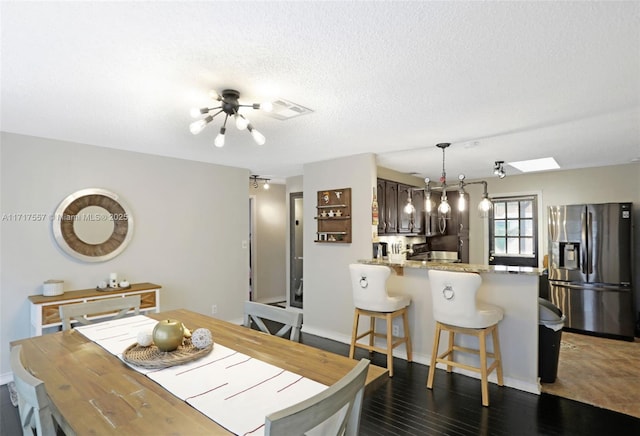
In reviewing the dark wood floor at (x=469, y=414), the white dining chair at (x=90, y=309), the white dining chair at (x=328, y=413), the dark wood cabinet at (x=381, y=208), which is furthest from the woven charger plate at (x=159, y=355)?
the dark wood cabinet at (x=381, y=208)

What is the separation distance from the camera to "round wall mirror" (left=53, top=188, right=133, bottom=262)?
356 cm

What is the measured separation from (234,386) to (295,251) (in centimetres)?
466

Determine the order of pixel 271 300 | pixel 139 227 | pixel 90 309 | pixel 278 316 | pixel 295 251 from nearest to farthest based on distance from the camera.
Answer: pixel 278 316 < pixel 90 309 < pixel 139 227 < pixel 295 251 < pixel 271 300

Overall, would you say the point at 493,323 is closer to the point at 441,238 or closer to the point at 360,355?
the point at 360,355

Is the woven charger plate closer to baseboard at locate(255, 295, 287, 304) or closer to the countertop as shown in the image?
the countertop

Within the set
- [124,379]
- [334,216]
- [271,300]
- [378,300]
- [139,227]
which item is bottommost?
[271,300]

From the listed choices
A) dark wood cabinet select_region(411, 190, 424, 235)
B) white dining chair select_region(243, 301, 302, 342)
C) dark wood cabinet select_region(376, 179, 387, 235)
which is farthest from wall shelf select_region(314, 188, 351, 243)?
white dining chair select_region(243, 301, 302, 342)

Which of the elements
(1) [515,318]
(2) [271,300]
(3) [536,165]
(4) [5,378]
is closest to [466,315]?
(1) [515,318]

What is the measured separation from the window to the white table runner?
5.67 m

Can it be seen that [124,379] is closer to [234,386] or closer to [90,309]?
[234,386]

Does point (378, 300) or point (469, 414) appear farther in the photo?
point (378, 300)

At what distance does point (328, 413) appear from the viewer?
101cm

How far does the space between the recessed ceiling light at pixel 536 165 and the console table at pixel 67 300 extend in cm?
501

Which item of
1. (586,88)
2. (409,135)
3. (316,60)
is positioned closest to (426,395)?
(409,135)
